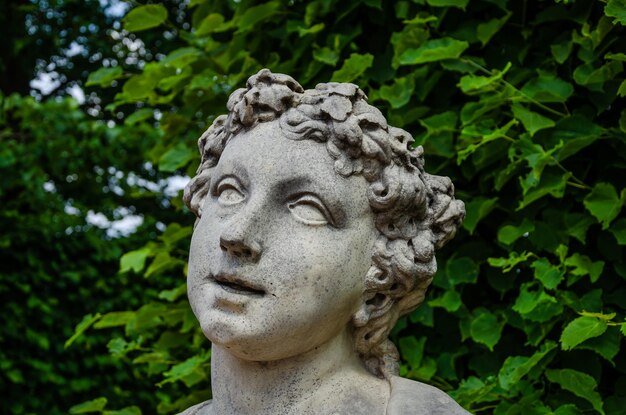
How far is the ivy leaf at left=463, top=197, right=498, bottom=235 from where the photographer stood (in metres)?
4.14

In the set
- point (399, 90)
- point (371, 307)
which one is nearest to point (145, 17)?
point (399, 90)

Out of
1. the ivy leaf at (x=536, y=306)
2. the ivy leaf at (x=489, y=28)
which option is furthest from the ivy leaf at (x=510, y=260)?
the ivy leaf at (x=489, y=28)

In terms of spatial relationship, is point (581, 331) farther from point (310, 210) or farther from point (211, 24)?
point (211, 24)

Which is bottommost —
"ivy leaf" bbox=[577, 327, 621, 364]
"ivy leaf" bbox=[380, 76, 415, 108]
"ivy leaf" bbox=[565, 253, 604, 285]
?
"ivy leaf" bbox=[577, 327, 621, 364]

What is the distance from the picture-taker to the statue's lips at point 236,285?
2926 millimetres

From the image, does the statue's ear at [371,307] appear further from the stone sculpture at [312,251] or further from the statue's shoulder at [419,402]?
the statue's shoulder at [419,402]

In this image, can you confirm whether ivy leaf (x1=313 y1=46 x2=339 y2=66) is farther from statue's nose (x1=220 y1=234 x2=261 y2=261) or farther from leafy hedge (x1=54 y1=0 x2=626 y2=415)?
statue's nose (x1=220 y1=234 x2=261 y2=261)

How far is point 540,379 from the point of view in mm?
4117

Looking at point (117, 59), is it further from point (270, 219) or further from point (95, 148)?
point (270, 219)

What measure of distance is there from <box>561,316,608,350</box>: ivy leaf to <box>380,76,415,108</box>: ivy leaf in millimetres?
1093

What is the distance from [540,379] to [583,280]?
1.26 feet

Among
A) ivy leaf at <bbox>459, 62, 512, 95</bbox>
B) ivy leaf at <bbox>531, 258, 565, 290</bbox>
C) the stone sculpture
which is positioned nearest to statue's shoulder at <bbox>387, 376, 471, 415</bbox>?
the stone sculpture

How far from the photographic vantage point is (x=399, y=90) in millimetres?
4355

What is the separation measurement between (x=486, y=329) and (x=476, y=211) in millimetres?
425
